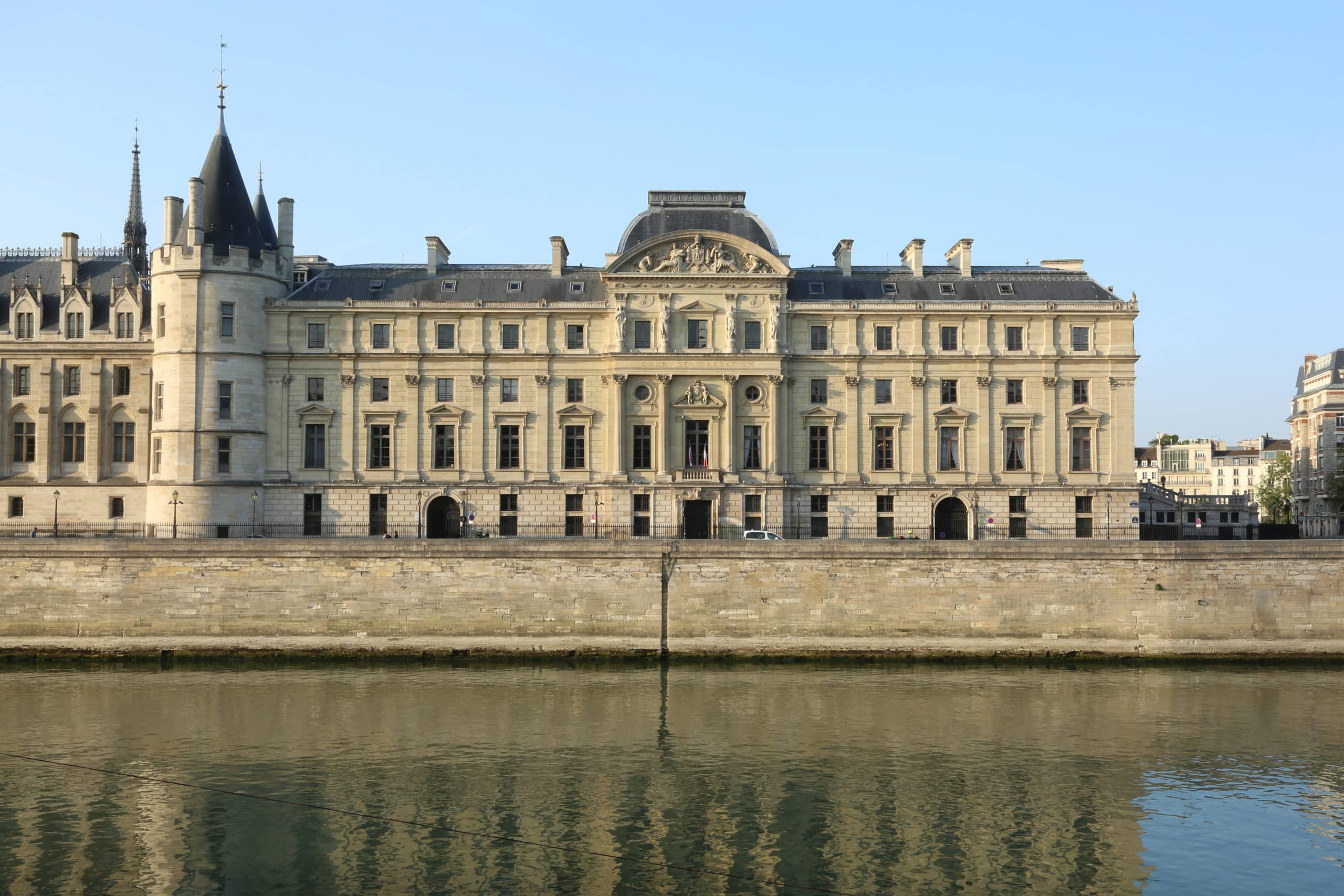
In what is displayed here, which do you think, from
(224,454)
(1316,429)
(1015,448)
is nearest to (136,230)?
(224,454)

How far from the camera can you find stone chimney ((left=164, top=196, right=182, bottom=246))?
184 feet

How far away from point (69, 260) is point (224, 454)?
A: 15.5m

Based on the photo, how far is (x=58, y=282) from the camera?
2414 inches

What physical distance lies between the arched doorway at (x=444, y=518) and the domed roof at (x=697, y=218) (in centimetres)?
1554

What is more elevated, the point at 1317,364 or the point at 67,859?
the point at 1317,364

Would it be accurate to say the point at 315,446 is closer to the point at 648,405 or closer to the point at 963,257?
the point at 648,405

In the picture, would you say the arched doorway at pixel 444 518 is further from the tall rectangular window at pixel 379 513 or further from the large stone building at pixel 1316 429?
the large stone building at pixel 1316 429

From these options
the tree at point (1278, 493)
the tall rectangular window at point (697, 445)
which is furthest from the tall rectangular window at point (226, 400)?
the tree at point (1278, 493)

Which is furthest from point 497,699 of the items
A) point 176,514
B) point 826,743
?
point 176,514

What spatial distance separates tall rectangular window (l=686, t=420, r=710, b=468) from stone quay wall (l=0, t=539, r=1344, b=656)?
50.9ft

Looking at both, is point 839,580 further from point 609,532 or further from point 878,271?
point 878,271

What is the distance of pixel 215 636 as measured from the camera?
4134 cm

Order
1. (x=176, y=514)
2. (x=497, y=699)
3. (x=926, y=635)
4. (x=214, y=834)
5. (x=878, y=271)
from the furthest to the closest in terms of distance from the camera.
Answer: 1. (x=878, y=271)
2. (x=176, y=514)
3. (x=926, y=635)
4. (x=497, y=699)
5. (x=214, y=834)

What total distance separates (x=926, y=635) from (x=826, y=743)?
12.9 meters
